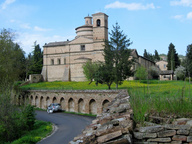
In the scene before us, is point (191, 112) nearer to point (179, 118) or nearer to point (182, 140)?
point (179, 118)

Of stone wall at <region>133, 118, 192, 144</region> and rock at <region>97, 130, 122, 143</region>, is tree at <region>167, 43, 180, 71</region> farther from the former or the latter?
rock at <region>97, 130, 122, 143</region>

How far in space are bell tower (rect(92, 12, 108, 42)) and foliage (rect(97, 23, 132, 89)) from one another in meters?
25.5

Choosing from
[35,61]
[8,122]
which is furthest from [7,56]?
[35,61]

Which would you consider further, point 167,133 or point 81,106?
point 81,106

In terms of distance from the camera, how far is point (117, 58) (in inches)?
1283

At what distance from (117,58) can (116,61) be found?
529 mm

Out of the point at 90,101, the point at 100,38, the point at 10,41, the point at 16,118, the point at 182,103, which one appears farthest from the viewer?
the point at 100,38

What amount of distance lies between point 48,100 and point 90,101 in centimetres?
1165

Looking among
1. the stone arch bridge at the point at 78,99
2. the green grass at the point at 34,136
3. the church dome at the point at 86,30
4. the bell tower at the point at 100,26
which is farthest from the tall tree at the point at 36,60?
the green grass at the point at 34,136

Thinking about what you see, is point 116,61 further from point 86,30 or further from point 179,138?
point 86,30

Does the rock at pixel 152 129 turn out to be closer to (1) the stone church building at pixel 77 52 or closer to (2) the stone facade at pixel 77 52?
(1) the stone church building at pixel 77 52

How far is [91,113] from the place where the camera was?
3259 centimetres

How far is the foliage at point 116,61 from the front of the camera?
31562mm

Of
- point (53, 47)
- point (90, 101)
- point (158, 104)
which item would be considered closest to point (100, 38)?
point (53, 47)
